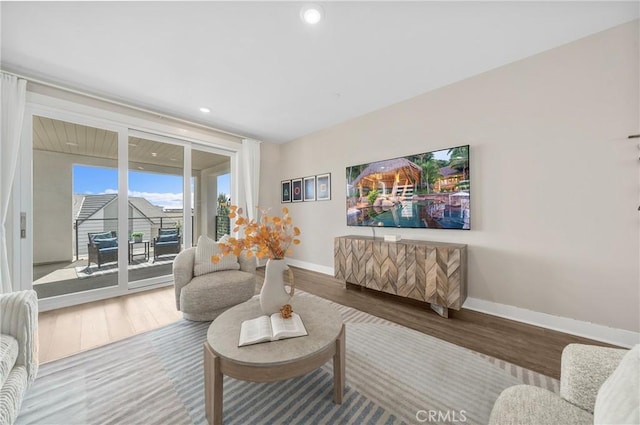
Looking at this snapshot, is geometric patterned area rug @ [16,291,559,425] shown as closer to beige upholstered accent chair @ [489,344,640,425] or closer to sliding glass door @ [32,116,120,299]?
beige upholstered accent chair @ [489,344,640,425]

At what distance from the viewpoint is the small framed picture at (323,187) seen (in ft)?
12.8

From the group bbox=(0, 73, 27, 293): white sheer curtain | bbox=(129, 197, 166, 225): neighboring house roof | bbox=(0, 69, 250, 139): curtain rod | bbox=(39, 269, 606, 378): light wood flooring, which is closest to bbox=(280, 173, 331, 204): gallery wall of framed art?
bbox=(0, 69, 250, 139): curtain rod

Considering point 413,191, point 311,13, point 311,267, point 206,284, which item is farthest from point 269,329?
point 311,267

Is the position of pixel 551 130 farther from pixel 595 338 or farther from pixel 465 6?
pixel 595 338

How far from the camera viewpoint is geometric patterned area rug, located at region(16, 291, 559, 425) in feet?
4.06

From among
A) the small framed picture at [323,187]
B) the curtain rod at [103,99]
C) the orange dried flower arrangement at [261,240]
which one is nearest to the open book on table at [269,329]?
the orange dried flower arrangement at [261,240]

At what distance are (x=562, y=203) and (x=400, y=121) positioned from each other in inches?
74.2

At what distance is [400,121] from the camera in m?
3.03

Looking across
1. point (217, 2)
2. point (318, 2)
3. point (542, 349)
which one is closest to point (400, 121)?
point (318, 2)

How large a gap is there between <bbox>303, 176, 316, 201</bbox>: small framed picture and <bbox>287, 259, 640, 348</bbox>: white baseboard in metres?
2.76

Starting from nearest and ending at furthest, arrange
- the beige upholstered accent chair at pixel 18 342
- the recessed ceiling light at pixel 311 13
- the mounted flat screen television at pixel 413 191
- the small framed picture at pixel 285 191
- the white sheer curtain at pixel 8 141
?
the beige upholstered accent chair at pixel 18 342 → the recessed ceiling light at pixel 311 13 → the white sheer curtain at pixel 8 141 → the mounted flat screen television at pixel 413 191 → the small framed picture at pixel 285 191

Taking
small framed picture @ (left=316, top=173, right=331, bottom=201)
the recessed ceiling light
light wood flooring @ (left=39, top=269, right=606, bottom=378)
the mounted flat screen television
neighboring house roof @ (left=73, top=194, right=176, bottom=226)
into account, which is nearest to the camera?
the recessed ceiling light

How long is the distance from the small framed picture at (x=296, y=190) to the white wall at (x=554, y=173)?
223cm

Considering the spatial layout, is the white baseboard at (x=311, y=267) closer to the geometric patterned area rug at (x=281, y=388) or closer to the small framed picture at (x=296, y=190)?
the small framed picture at (x=296, y=190)
